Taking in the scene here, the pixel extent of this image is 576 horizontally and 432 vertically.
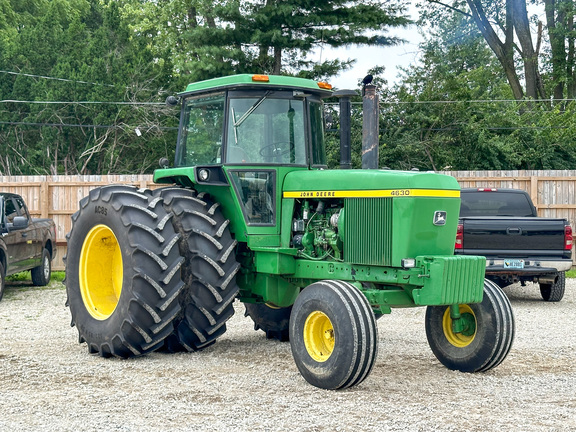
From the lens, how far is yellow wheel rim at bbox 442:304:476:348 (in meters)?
7.21

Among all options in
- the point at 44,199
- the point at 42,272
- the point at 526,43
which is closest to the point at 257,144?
the point at 42,272

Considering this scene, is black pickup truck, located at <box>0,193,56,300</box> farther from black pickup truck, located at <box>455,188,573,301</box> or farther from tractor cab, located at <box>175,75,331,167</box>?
black pickup truck, located at <box>455,188,573,301</box>

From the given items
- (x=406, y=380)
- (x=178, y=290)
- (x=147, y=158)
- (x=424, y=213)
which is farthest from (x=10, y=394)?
(x=147, y=158)

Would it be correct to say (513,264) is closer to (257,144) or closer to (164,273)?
(257,144)

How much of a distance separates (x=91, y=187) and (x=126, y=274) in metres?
10.3

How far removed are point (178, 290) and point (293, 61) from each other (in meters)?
19.8

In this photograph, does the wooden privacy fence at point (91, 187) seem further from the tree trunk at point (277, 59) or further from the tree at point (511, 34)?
the tree at point (511, 34)

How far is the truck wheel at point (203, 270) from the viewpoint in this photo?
24.6ft

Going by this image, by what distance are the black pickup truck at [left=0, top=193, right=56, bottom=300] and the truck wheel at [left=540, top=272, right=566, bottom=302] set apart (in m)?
8.45

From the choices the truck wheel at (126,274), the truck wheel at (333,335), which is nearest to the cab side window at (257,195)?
the truck wheel at (126,274)

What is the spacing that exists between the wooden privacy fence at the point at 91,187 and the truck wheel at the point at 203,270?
9.83 metres

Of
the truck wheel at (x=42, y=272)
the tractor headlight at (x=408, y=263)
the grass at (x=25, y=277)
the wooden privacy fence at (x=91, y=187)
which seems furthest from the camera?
the wooden privacy fence at (x=91, y=187)

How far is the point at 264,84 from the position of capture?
25.7ft

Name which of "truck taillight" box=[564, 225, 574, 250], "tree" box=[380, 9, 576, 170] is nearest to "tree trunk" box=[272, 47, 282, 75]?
"tree" box=[380, 9, 576, 170]
